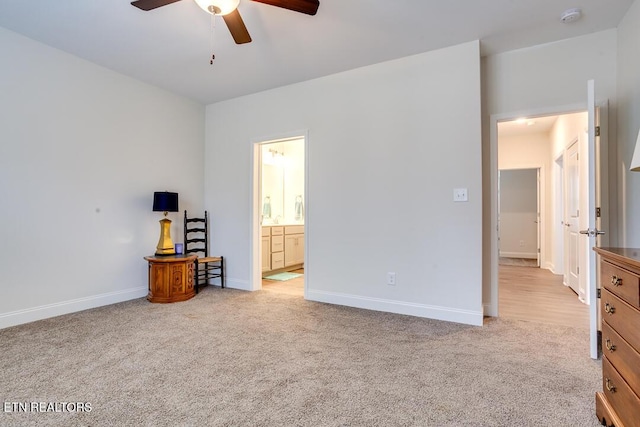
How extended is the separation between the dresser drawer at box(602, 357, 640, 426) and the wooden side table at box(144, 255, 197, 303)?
3.56 meters

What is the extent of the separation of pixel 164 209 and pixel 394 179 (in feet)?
8.47

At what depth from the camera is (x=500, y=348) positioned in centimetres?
→ 229

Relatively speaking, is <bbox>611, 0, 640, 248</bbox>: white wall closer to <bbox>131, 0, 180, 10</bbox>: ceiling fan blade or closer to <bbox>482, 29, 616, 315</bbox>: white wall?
<bbox>482, 29, 616, 315</bbox>: white wall

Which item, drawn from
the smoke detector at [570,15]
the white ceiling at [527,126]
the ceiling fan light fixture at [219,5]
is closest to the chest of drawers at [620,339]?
the smoke detector at [570,15]

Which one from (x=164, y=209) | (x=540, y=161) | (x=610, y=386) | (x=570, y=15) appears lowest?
(x=610, y=386)

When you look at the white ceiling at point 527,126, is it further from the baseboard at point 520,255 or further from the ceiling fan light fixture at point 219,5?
the ceiling fan light fixture at point 219,5

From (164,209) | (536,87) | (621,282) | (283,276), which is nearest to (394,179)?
(536,87)

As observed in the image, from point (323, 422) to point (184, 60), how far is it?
335 centimetres

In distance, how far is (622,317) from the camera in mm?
1339

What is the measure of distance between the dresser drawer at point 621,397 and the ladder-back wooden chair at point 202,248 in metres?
3.78

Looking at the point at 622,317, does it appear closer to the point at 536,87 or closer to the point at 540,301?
the point at 536,87

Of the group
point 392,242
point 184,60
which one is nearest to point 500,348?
point 392,242

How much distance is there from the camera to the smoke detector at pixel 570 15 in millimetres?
2402

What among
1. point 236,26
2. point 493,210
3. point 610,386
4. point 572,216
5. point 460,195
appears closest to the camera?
point 610,386
